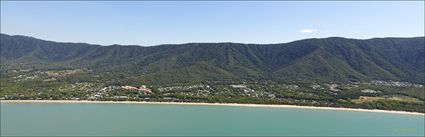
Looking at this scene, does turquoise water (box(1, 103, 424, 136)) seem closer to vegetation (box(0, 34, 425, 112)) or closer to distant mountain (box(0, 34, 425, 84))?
vegetation (box(0, 34, 425, 112))

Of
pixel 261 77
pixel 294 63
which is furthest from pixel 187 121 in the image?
pixel 294 63

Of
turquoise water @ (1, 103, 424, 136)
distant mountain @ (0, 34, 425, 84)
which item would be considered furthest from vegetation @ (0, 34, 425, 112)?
turquoise water @ (1, 103, 424, 136)

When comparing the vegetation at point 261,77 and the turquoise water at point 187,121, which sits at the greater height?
the vegetation at point 261,77

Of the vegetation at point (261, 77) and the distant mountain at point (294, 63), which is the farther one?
the distant mountain at point (294, 63)

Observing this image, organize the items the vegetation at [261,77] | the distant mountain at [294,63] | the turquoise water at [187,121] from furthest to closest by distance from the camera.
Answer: the distant mountain at [294,63]
the vegetation at [261,77]
the turquoise water at [187,121]

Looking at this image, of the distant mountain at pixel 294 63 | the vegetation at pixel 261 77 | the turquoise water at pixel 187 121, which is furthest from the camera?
the distant mountain at pixel 294 63

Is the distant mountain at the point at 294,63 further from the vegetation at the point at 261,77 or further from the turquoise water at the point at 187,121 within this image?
the turquoise water at the point at 187,121

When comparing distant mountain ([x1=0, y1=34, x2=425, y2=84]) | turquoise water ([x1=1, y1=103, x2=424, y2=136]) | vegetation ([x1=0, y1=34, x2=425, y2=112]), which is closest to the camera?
turquoise water ([x1=1, y1=103, x2=424, y2=136])

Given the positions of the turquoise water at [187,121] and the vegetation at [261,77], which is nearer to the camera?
the turquoise water at [187,121]

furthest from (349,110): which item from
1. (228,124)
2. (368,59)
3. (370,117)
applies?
(368,59)

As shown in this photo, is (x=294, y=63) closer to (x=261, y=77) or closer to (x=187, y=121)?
(x=261, y=77)

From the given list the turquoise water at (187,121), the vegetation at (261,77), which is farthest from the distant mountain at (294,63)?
the turquoise water at (187,121)
